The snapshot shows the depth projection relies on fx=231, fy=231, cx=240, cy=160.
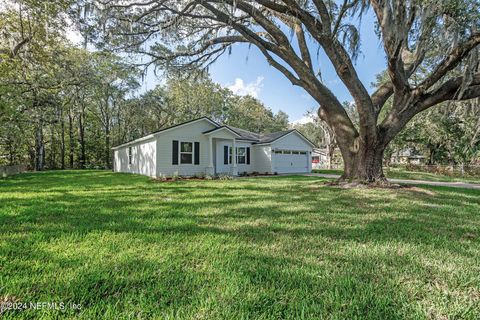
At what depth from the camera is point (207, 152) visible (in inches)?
547

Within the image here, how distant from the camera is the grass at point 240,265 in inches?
61.8

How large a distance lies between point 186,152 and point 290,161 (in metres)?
9.02

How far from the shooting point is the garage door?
1774 centimetres

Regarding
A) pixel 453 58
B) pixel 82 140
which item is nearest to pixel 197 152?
pixel 453 58

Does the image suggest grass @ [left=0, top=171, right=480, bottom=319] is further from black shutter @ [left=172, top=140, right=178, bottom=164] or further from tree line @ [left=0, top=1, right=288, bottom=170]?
black shutter @ [left=172, top=140, right=178, bottom=164]

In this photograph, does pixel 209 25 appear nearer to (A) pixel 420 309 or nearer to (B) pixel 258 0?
(B) pixel 258 0

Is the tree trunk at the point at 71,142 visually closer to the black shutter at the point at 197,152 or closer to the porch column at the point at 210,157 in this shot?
the black shutter at the point at 197,152

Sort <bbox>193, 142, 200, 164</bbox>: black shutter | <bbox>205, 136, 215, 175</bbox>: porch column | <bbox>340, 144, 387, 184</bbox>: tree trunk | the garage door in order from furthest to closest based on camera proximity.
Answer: the garage door, <bbox>205, 136, 215, 175</bbox>: porch column, <bbox>193, 142, 200, 164</bbox>: black shutter, <bbox>340, 144, 387, 184</bbox>: tree trunk

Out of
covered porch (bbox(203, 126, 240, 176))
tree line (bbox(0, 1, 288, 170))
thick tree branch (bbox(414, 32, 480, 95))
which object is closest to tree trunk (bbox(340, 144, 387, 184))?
thick tree branch (bbox(414, 32, 480, 95))

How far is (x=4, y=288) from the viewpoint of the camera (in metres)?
1.71

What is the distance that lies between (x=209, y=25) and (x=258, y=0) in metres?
3.40

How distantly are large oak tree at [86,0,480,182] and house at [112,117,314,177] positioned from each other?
4359 millimetres

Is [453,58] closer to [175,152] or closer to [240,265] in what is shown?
[240,265]

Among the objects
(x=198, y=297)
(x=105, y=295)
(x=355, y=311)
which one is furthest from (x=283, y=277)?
(x=105, y=295)
